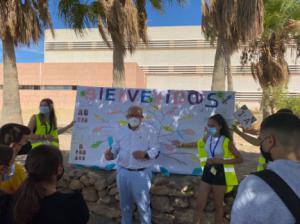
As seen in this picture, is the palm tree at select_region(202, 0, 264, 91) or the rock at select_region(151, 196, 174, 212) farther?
the palm tree at select_region(202, 0, 264, 91)

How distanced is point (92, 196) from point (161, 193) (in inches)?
44.4

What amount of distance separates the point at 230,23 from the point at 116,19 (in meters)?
3.38

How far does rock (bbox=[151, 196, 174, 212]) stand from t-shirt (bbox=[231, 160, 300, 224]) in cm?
377

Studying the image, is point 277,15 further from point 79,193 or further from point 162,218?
point 79,193

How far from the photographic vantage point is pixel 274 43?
14.8 metres

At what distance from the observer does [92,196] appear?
5570mm

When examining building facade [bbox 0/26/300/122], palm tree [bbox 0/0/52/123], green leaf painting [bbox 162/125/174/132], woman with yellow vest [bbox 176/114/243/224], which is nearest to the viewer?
woman with yellow vest [bbox 176/114/243/224]

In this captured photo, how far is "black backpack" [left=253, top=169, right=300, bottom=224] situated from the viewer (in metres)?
1.42

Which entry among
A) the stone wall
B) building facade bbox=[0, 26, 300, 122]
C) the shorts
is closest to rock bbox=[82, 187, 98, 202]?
the stone wall

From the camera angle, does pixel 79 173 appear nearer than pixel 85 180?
No

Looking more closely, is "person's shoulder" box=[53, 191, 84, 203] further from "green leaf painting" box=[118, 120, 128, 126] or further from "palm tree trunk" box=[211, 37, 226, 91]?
"palm tree trunk" box=[211, 37, 226, 91]

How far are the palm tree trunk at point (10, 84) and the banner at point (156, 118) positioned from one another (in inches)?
212

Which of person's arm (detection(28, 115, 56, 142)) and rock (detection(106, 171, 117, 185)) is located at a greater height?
person's arm (detection(28, 115, 56, 142))

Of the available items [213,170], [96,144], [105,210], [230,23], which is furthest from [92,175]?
[230,23]
